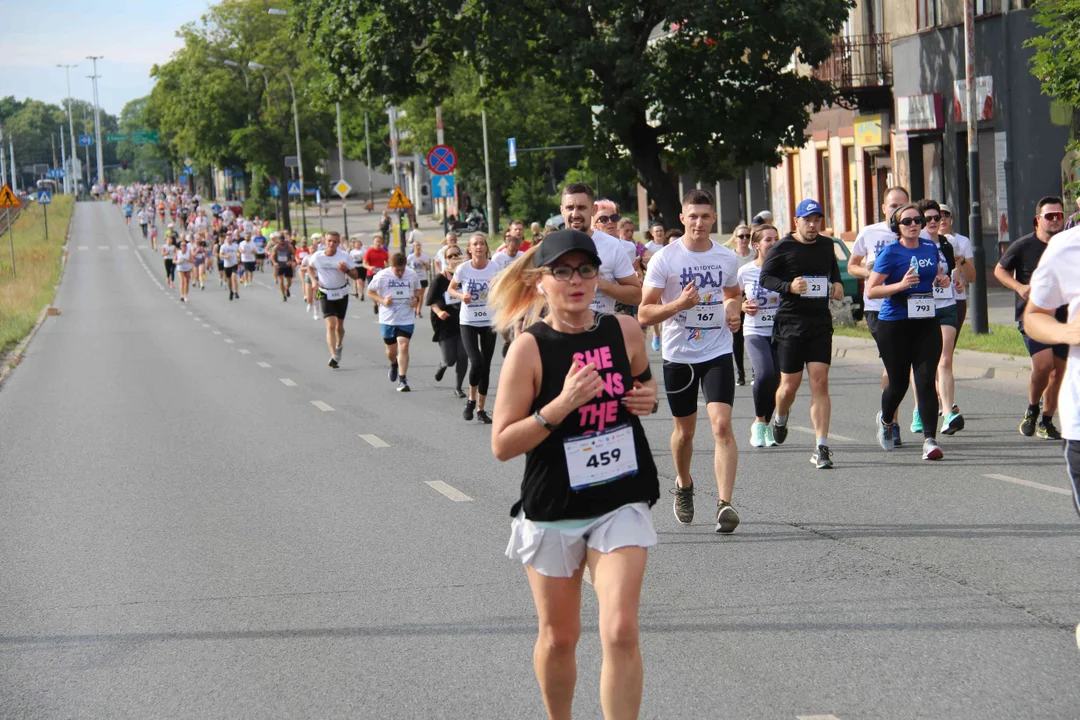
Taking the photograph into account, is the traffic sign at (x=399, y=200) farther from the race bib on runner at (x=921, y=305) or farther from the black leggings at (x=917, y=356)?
the race bib on runner at (x=921, y=305)

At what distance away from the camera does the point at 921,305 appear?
36.0 ft

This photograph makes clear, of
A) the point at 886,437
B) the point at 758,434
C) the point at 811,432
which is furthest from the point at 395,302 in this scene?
the point at 886,437

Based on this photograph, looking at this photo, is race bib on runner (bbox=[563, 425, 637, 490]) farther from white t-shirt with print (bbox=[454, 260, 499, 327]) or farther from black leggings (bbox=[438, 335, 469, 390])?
black leggings (bbox=[438, 335, 469, 390])

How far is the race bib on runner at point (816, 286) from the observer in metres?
10.7

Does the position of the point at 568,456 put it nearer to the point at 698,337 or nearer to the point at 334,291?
the point at 698,337

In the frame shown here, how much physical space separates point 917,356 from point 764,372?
3.59 feet

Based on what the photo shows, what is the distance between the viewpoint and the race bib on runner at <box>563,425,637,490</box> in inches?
183

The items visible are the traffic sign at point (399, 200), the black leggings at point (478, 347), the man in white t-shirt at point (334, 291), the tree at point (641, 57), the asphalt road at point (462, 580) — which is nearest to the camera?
the asphalt road at point (462, 580)

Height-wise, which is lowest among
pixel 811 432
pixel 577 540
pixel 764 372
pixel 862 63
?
pixel 811 432

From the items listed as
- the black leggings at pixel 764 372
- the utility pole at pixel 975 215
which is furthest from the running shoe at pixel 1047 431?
the utility pole at pixel 975 215

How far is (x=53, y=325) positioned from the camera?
37.6 m

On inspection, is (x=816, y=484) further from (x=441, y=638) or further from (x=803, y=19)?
(x=803, y=19)

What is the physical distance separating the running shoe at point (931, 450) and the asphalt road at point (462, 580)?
Result: 0.20 m

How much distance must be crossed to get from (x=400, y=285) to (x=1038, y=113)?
1497cm
